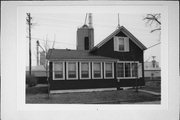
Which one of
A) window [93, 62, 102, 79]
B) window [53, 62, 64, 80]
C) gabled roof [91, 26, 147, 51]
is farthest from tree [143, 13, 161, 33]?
window [53, 62, 64, 80]

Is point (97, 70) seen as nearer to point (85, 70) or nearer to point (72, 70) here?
point (85, 70)

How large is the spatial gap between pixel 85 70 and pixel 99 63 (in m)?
0.28

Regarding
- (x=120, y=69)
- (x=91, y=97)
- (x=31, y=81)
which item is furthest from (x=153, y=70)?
(x=31, y=81)

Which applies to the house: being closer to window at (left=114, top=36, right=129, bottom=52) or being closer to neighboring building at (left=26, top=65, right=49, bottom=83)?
window at (left=114, top=36, right=129, bottom=52)

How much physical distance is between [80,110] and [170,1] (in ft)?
8.10

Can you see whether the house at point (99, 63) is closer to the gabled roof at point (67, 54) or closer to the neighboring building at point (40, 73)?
the gabled roof at point (67, 54)

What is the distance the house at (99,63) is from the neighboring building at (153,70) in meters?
0.11

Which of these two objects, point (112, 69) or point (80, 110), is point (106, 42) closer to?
point (112, 69)

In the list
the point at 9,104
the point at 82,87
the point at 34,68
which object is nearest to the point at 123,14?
the point at 82,87

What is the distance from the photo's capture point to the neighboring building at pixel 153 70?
350 centimetres

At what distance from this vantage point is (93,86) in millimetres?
3561

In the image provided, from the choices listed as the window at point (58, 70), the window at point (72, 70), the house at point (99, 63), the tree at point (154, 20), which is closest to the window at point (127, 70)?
the house at point (99, 63)

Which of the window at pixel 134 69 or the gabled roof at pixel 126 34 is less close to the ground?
the gabled roof at pixel 126 34

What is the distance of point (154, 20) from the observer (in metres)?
3.52
